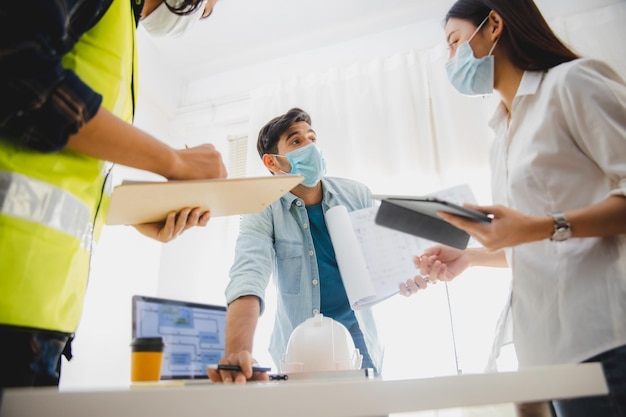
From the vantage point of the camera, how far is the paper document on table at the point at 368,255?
3.81 ft

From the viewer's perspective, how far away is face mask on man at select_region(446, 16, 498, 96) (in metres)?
1.04

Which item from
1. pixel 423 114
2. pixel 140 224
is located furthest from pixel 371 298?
pixel 423 114

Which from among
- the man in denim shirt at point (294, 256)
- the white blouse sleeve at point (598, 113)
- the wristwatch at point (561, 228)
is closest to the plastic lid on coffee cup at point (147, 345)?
the man in denim shirt at point (294, 256)

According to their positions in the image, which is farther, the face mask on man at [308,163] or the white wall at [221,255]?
the white wall at [221,255]

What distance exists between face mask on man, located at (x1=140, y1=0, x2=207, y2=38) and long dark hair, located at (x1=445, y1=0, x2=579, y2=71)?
0.71 metres

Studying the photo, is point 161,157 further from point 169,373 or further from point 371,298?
point 169,373

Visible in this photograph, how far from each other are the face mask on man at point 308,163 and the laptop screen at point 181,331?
831 mm

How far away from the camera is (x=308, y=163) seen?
4.75 feet

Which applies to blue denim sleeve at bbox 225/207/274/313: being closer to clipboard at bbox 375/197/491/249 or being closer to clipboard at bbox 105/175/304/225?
clipboard at bbox 105/175/304/225

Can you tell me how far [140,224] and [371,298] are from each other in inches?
25.3

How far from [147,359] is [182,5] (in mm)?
710

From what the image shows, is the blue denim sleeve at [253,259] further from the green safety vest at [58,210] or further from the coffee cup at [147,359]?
the green safety vest at [58,210]

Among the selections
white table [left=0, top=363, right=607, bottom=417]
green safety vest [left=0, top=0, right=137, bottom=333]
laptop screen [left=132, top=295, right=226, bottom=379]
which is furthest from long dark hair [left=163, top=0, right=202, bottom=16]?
laptop screen [left=132, top=295, right=226, bottom=379]

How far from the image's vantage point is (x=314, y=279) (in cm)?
129
